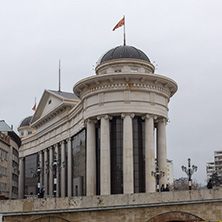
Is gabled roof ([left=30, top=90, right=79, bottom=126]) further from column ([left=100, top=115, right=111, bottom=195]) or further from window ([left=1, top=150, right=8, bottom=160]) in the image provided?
column ([left=100, top=115, right=111, bottom=195])

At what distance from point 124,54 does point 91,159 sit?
15546mm

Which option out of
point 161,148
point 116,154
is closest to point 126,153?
point 116,154

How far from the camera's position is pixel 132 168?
55500 mm

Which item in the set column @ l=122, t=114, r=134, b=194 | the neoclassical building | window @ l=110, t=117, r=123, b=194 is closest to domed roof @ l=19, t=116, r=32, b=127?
the neoclassical building

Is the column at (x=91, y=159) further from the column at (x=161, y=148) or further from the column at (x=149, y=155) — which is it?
the column at (x=161, y=148)

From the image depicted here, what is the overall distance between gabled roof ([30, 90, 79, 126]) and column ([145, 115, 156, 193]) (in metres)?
21.1

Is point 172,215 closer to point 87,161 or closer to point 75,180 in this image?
point 87,161

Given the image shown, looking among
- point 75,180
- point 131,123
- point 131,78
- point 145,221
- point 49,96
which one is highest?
point 49,96

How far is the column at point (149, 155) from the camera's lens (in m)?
56.1

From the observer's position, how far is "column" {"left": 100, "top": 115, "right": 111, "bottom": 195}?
5597cm

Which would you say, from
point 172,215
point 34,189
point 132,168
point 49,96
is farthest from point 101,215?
point 34,189

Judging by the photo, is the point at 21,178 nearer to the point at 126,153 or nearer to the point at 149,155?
the point at 126,153

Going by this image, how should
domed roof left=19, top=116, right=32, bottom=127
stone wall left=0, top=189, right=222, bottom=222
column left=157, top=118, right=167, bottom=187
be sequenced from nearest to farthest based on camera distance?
stone wall left=0, top=189, right=222, bottom=222 < column left=157, top=118, right=167, bottom=187 < domed roof left=19, top=116, right=32, bottom=127

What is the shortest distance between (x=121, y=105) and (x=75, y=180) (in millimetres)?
17251
